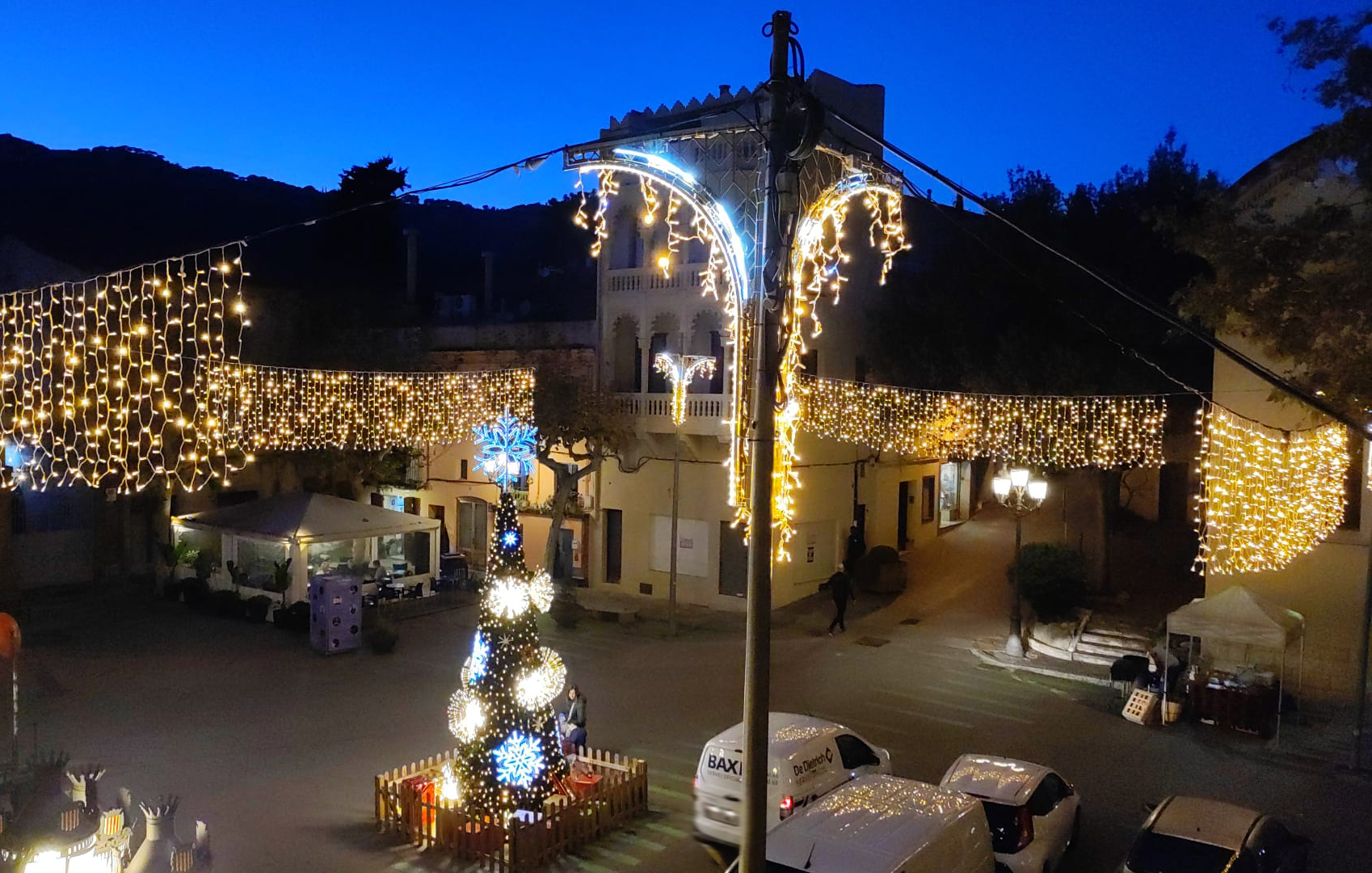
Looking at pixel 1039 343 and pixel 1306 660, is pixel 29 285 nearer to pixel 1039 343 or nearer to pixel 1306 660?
pixel 1039 343

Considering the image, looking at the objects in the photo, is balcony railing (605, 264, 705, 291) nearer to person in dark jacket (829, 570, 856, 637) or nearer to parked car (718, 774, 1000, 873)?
person in dark jacket (829, 570, 856, 637)

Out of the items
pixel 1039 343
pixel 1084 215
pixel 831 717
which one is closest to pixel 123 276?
pixel 831 717

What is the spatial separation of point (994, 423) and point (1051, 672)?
5516 mm

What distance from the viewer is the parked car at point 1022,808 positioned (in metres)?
8.77

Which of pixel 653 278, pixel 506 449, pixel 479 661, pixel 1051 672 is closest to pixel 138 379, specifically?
pixel 653 278

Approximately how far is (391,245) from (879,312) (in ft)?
90.9

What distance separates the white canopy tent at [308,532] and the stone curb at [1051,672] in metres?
12.9

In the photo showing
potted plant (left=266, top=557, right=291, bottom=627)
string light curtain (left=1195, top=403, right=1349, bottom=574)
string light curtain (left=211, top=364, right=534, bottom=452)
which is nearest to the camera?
string light curtain (left=1195, top=403, right=1349, bottom=574)

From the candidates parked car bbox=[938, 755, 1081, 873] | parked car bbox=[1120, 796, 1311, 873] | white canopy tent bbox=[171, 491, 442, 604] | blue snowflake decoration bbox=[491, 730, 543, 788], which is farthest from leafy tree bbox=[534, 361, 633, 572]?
parked car bbox=[1120, 796, 1311, 873]

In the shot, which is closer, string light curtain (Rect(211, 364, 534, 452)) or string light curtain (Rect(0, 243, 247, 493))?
string light curtain (Rect(0, 243, 247, 493))

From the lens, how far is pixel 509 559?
33.2 feet

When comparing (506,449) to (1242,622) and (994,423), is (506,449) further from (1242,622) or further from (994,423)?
(994,423)

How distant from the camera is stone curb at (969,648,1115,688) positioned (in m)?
16.3

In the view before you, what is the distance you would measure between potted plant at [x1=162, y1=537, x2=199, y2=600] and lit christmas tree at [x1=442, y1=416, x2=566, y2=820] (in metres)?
14.8
